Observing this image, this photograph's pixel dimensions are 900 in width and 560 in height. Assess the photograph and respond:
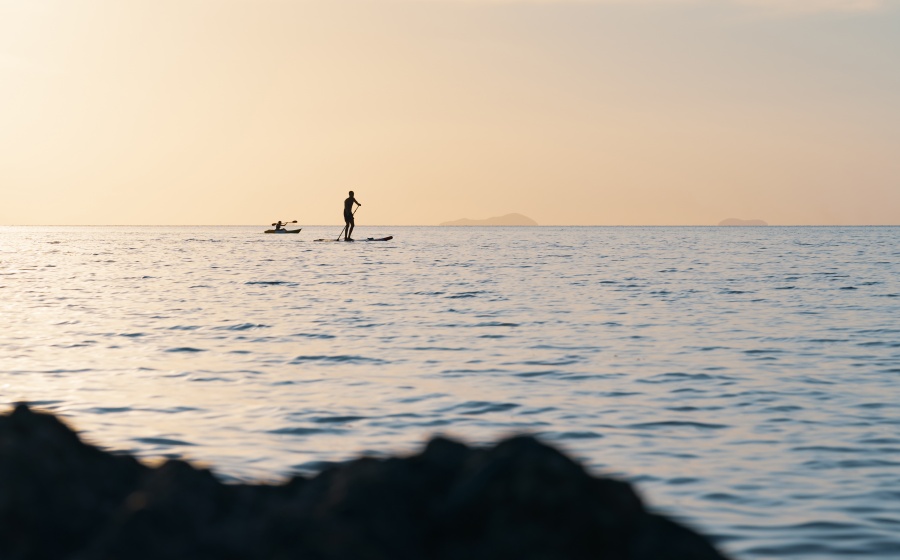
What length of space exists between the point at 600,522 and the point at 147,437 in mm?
5760

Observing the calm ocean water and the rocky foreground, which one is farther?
the calm ocean water

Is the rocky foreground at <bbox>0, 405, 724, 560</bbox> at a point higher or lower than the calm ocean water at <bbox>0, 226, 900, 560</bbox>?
higher

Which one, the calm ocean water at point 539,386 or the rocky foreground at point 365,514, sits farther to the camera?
the calm ocean water at point 539,386

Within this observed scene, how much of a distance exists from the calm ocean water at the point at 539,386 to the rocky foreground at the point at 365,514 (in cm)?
231

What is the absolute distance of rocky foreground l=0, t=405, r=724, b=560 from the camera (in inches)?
119

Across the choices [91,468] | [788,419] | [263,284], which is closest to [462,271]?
[263,284]

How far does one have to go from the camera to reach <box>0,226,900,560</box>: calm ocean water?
6.54 m

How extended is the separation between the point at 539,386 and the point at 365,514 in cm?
728

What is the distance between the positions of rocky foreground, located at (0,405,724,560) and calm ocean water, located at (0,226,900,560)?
7.59ft

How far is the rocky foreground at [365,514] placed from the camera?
119 inches

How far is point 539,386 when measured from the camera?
10414 millimetres

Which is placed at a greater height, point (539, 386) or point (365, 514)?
point (365, 514)

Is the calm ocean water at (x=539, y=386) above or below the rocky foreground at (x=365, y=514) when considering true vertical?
below

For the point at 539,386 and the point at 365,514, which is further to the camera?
the point at 539,386
